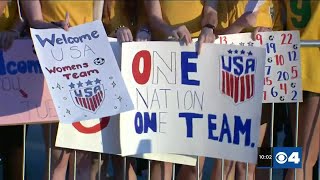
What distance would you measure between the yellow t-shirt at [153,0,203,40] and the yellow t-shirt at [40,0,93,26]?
1.39ft

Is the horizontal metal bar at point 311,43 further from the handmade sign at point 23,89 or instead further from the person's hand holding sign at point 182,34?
the handmade sign at point 23,89

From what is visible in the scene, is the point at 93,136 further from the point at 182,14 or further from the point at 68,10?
the point at 182,14

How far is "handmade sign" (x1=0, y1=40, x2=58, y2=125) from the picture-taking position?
4496 mm

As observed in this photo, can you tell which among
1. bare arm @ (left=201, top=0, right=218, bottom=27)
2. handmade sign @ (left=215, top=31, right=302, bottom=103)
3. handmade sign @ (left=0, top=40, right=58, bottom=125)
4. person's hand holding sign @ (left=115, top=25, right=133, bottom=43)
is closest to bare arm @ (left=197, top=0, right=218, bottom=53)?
bare arm @ (left=201, top=0, right=218, bottom=27)

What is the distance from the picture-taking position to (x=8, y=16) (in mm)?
4672

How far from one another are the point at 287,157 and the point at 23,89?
5.32 ft

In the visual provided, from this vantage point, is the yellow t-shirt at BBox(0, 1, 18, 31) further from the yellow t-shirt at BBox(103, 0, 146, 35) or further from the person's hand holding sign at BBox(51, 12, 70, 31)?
the yellow t-shirt at BBox(103, 0, 146, 35)

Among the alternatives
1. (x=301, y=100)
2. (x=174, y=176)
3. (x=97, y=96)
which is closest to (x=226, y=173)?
(x=174, y=176)

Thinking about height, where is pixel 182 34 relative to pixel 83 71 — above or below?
above

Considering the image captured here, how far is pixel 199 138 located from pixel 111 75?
63cm

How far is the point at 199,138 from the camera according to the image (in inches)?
177

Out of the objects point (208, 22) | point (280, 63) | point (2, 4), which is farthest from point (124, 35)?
point (280, 63)

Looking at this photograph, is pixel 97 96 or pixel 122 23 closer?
pixel 97 96

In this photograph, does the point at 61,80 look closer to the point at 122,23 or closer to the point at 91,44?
the point at 91,44
